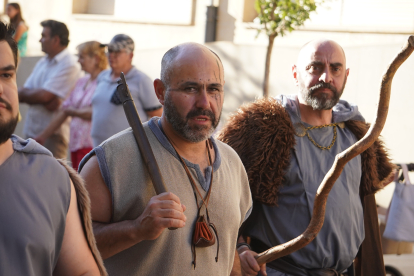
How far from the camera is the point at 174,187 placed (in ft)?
7.91

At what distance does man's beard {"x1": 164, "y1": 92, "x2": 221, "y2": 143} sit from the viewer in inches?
97.1

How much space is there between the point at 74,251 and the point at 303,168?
1.65m

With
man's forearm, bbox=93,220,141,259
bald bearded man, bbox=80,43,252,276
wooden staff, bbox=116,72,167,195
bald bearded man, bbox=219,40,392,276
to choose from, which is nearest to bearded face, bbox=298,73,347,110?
bald bearded man, bbox=219,40,392,276

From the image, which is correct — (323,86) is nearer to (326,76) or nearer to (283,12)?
(326,76)

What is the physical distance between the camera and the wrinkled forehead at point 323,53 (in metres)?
3.40

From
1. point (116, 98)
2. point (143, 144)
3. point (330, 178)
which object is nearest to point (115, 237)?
point (143, 144)

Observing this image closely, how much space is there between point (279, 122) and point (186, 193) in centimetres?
108

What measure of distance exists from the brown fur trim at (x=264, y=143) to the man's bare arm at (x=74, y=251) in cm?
141

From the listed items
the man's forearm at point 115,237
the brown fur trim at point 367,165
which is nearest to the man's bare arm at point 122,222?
the man's forearm at point 115,237

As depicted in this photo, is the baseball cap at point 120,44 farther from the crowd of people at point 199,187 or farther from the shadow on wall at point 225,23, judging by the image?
the shadow on wall at point 225,23

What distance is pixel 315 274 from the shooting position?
3.28 metres

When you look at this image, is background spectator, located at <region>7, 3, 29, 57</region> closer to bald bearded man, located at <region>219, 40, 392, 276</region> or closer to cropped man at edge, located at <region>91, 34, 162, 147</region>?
cropped man at edge, located at <region>91, 34, 162, 147</region>

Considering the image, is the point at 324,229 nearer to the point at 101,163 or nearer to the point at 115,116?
the point at 101,163

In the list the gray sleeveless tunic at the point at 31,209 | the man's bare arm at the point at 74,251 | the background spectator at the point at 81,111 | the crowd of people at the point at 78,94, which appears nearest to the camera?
the gray sleeveless tunic at the point at 31,209
